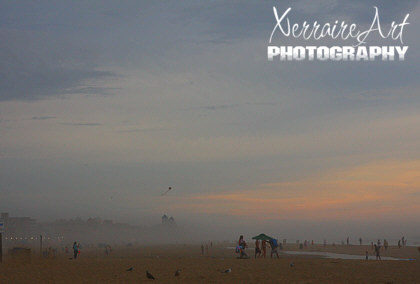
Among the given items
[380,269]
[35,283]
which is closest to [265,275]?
[380,269]

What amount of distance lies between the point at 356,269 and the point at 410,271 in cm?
295

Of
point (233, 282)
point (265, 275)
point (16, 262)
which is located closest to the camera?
point (233, 282)

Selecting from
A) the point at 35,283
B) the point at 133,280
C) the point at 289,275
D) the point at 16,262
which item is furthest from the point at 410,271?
the point at 16,262

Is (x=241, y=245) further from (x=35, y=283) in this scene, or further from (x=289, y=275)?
(x=35, y=283)

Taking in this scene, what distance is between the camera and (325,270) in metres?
25.9

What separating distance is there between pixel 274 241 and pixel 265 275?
48.5 ft

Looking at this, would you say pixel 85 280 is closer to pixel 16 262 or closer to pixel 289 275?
pixel 289 275

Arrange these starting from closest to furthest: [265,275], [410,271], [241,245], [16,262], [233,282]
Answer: [233,282] → [265,275] → [410,271] → [16,262] → [241,245]

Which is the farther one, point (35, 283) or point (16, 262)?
point (16, 262)

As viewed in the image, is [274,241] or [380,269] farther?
[274,241]

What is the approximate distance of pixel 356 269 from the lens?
2673 cm

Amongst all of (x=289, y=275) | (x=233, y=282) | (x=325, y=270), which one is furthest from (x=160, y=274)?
(x=325, y=270)

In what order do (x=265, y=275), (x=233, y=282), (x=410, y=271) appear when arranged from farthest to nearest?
(x=410, y=271) → (x=265, y=275) → (x=233, y=282)

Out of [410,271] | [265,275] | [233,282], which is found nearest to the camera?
[233,282]
